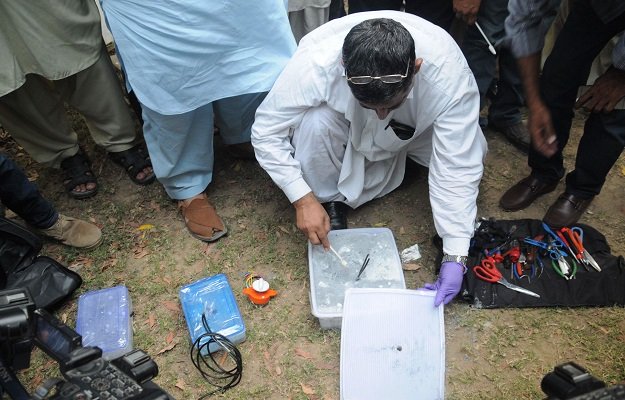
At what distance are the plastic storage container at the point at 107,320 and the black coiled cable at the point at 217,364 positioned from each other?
0.99 feet

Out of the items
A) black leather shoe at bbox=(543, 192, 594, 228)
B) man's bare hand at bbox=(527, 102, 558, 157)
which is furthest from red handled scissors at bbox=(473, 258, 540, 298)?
man's bare hand at bbox=(527, 102, 558, 157)

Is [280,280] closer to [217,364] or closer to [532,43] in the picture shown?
[217,364]

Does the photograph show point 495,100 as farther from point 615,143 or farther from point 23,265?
point 23,265

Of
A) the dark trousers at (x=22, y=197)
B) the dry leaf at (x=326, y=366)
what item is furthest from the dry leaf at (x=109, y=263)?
the dry leaf at (x=326, y=366)

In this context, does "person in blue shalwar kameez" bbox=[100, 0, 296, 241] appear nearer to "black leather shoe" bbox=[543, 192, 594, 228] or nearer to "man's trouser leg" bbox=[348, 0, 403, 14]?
"man's trouser leg" bbox=[348, 0, 403, 14]

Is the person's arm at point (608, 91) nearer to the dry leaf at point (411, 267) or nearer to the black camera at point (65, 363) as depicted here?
the dry leaf at point (411, 267)

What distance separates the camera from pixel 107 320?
2133mm

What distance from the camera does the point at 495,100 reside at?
296 cm

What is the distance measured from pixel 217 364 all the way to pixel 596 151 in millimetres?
1826

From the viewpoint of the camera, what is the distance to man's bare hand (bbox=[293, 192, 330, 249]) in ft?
6.98

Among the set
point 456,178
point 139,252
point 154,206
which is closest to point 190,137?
point 154,206

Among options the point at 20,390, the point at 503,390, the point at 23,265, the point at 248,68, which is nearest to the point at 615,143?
the point at 503,390

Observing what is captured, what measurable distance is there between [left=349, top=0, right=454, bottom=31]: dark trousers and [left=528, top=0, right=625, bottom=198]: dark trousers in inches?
27.1

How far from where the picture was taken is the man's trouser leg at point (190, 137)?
7.78ft
